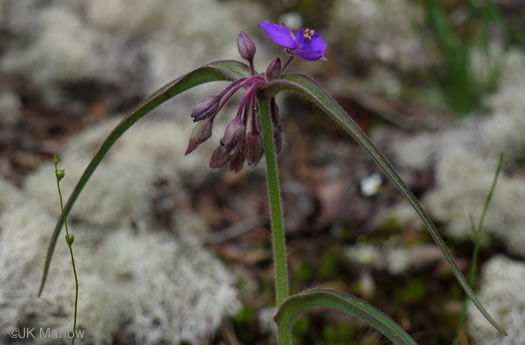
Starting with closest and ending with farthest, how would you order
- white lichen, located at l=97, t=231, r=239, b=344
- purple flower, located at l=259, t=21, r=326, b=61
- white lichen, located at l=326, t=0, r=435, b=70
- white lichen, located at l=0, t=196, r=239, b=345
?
purple flower, located at l=259, t=21, r=326, b=61
white lichen, located at l=0, t=196, r=239, b=345
white lichen, located at l=97, t=231, r=239, b=344
white lichen, located at l=326, t=0, r=435, b=70

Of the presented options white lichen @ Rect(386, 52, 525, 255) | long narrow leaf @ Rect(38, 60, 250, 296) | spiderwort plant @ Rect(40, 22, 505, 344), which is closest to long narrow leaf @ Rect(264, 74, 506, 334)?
spiderwort plant @ Rect(40, 22, 505, 344)

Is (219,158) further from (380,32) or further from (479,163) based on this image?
(380,32)

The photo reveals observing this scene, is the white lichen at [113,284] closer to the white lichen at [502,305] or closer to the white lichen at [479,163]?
the white lichen at [502,305]

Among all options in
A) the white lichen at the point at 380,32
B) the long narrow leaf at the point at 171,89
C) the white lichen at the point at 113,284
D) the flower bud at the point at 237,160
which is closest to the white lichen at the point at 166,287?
the white lichen at the point at 113,284

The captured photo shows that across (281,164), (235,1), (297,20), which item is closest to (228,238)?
(281,164)

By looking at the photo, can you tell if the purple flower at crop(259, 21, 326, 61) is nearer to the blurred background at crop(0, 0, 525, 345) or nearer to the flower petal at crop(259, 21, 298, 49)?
the flower petal at crop(259, 21, 298, 49)

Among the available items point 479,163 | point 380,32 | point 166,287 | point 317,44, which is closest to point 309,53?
point 317,44
